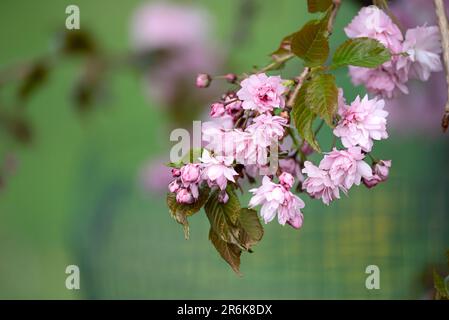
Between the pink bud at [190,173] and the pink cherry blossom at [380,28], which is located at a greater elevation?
the pink cherry blossom at [380,28]

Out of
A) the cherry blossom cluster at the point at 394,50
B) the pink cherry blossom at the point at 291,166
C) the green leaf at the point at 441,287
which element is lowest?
the green leaf at the point at 441,287

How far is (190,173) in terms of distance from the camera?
77 centimetres

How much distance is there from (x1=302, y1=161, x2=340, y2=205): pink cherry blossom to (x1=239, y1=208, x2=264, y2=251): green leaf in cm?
7

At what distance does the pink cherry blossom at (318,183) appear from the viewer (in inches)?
31.6

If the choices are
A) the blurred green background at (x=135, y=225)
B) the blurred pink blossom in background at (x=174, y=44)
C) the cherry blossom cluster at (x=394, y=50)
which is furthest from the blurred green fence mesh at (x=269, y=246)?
the cherry blossom cluster at (x=394, y=50)

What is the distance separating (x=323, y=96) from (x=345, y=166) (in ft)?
0.27

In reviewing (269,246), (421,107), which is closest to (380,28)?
(421,107)

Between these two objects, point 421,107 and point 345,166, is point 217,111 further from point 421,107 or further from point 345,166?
point 421,107

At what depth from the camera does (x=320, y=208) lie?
70.1 inches

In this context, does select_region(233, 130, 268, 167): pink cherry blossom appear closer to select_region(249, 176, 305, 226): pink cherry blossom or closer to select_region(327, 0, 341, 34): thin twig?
select_region(249, 176, 305, 226): pink cherry blossom

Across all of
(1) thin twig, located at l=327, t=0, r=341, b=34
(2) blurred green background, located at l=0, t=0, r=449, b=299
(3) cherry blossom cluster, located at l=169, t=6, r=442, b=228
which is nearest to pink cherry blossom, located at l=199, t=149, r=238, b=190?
(3) cherry blossom cluster, located at l=169, t=6, r=442, b=228

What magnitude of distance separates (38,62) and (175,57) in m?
0.30

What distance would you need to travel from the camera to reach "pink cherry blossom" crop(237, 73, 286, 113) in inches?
31.7

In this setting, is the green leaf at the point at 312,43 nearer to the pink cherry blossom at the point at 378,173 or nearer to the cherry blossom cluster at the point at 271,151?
the cherry blossom cluster at the point at 271,151
